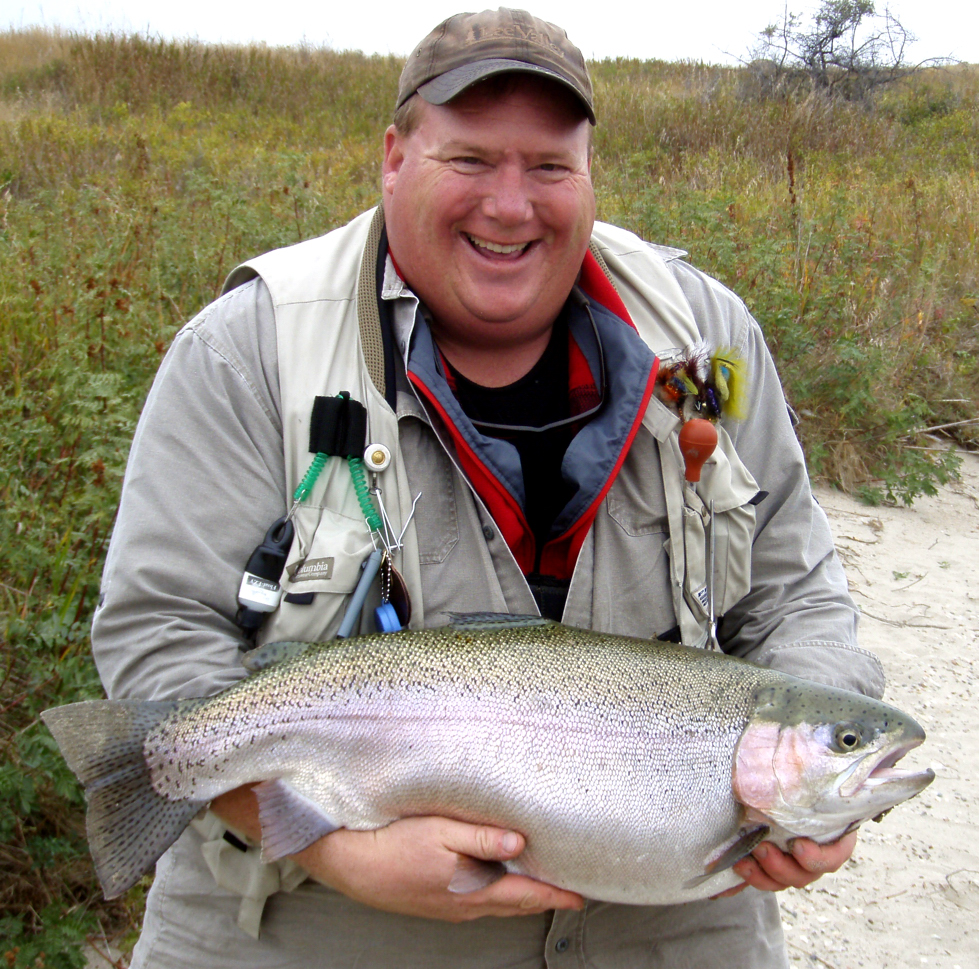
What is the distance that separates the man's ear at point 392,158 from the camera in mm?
2412

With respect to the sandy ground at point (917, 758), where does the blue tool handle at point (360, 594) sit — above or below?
above

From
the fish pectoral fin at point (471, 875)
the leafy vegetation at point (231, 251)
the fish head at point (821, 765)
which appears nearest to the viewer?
the fish pectoral fin at point (471, 875)

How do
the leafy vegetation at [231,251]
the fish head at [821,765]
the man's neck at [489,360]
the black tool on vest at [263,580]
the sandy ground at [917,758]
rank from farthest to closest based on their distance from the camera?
the sandy ground at [917,758]
the leafy vegetation at [231,251]
the man's neck at [489,360]
the black tool on vest at [263,580]
the fish head at [821,765]

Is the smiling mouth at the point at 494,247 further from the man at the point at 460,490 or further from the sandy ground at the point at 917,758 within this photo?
the sandy ground at the point at 917,758

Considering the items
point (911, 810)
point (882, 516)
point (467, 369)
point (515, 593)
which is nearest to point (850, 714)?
point (515, 593)

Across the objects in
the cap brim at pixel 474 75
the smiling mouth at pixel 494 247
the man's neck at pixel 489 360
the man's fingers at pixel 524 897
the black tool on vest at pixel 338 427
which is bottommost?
the man's fingers at pixel 524 897

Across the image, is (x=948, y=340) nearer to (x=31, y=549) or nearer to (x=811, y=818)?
(x=811, y=818)

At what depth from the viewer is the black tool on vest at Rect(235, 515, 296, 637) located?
2014 mm

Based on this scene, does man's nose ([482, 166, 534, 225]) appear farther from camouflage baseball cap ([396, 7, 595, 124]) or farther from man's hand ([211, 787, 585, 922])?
man's hand ([211, 787, 585, 922])

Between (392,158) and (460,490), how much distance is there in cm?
98

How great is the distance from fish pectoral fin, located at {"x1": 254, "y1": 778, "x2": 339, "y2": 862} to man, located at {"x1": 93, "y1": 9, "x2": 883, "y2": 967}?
53 millimetres

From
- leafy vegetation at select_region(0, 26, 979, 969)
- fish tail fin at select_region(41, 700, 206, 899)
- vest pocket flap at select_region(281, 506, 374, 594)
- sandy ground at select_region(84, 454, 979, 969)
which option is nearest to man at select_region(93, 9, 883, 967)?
vest pocket flap at select_region(281, 506, 374, 594)

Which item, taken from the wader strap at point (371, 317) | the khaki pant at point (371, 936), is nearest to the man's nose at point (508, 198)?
the wader strap at point (371, 317)

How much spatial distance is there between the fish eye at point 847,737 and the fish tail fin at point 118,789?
1.38 m
